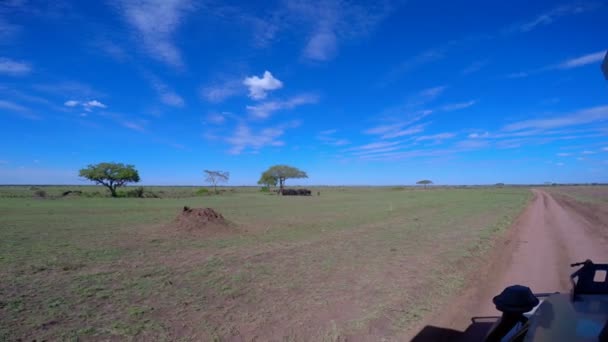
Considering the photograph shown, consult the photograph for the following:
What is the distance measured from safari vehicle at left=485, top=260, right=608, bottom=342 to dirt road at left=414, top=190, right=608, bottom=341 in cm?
195

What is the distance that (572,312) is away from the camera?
176cm

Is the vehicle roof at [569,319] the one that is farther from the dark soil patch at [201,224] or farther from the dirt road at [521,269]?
the dark soil patch at [201,224]

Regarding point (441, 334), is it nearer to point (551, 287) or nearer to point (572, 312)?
point (572, 312)

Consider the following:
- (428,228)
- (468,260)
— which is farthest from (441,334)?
(428,228)

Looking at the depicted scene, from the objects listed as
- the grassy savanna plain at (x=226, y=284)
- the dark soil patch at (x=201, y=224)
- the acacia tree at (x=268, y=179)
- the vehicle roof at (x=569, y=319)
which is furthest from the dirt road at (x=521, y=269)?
the acacia tree at (x=268, y=179)

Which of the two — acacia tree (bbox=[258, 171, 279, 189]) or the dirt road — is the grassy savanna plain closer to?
the dirt road


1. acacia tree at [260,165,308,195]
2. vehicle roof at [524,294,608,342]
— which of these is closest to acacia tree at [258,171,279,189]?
acacia tree at [260,165,308,195]

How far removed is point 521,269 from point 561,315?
5.79m

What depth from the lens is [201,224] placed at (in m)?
12.8

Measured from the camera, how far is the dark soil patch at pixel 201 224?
12438 mm

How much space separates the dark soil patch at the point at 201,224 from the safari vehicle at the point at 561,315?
11.4 metres

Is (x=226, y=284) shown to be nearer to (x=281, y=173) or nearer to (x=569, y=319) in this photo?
(x=569, y=319)

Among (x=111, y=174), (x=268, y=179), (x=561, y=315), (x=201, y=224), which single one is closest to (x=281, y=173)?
(x=268, y=179)

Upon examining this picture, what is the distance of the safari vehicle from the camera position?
1594mm
